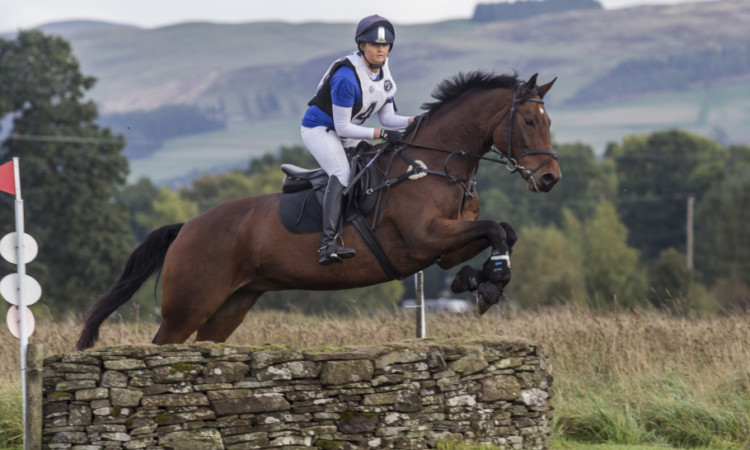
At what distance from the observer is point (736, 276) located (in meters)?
53.8

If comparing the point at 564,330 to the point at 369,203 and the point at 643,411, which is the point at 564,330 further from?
the point at 369,203

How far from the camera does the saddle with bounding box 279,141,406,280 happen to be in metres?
7.73

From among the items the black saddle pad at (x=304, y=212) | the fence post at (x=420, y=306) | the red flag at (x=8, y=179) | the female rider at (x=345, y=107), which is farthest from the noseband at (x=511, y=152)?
the red flag at (x=8, y=179)

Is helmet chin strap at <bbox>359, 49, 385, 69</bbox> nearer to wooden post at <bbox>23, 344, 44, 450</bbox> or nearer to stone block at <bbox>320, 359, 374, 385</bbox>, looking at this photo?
stone block at <bbox>320, 359, 374, 385</bbox>

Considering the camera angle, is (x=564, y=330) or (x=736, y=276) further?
(x=736, y=276)

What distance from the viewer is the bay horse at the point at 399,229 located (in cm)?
759

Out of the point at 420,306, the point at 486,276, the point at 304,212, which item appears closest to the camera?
the point at 486,276

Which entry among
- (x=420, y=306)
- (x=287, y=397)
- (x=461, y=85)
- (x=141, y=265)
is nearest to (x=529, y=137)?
(x=461, y=85)

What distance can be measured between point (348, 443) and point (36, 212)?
31638mm

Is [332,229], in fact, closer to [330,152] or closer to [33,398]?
[330,152]

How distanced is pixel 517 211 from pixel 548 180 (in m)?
76.8

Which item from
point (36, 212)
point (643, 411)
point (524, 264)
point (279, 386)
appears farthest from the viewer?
point (524, 264)

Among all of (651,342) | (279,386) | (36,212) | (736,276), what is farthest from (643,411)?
(736,276)

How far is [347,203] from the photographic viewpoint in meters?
7.80
